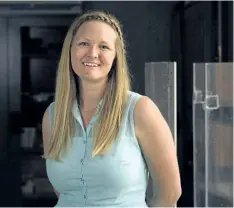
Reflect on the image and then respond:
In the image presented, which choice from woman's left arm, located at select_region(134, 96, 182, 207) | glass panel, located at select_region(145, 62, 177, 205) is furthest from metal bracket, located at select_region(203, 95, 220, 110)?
woman's left arm, located at select_region(134, 96, 182, 207)

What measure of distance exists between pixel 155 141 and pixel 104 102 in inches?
6.6

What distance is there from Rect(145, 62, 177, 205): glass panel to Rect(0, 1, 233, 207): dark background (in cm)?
80

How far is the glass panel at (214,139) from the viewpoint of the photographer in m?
2.13

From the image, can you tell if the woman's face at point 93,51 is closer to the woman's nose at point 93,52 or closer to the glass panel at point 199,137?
the woman's nose at point 93,52

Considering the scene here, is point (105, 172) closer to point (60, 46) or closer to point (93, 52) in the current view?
point (93, 52)

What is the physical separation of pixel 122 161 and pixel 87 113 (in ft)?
0.59

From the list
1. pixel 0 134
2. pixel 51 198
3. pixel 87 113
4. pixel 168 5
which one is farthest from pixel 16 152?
pixel 87 113

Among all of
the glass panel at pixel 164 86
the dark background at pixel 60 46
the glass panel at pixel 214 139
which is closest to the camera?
the glass panel at pixel 164 86

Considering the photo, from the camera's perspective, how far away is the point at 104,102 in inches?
49.9

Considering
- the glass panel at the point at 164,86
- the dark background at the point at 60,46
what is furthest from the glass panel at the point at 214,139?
the dark background at the point at 60,46

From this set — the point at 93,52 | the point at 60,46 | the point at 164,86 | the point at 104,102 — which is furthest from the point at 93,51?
the point at 60,46

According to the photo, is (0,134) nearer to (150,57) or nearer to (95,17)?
(150,57)

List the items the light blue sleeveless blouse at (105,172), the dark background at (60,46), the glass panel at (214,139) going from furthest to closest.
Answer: the dark background at (60,46) < the glass panel at (214,139) < the light blue sleeveless blouse at (105,172)

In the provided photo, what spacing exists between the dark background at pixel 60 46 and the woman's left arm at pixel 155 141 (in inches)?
55.9
